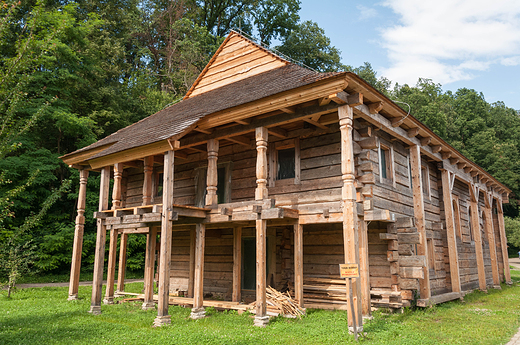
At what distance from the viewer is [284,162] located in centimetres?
1237

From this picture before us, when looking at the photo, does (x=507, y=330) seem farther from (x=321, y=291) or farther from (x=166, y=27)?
(x=166, y=27)

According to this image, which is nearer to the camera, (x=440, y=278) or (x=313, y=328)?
(x=313, y=328)

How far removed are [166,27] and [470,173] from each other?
1158 inches

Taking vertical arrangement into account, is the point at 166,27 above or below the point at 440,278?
above

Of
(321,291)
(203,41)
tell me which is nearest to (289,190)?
(321,291)

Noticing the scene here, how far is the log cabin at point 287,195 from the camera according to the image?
9.73 m

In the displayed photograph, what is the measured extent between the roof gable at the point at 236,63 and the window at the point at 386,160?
4.37 metres

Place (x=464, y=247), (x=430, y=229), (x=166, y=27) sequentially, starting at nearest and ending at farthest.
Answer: (x=430, y=229), (x=464, y=247), (x=166, y=27)

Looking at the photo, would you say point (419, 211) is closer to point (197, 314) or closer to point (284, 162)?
point (284, 162)

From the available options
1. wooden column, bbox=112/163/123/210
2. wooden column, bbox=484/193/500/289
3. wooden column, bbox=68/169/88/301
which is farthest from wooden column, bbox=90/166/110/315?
wooden column, bbox=484/193/500/289

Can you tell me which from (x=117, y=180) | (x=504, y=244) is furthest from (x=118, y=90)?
(x=504, y=244)

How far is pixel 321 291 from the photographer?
11.7m

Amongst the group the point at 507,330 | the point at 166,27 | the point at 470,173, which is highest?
the point at 166,27

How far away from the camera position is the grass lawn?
799 cm
